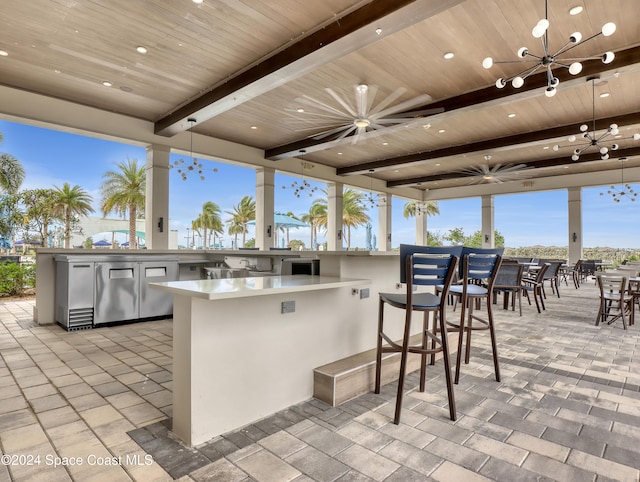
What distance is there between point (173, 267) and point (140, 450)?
12.5 feet

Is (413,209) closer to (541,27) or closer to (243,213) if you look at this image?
(243,213)

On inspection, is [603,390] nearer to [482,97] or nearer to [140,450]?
[140,450]

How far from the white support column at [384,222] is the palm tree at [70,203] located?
33.2 ft

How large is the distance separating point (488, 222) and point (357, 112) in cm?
918

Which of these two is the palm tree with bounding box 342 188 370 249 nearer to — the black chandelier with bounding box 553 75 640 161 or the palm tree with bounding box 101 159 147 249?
the palm tree with bounding box 101 159 147 249

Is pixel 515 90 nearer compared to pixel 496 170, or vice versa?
pixel 515 90

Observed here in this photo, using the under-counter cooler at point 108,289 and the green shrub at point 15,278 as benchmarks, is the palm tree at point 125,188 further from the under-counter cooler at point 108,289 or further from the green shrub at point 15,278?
the under-counter cooler at point 108,289

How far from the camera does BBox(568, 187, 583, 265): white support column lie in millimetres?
11211

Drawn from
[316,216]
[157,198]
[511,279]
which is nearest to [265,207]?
[157,198]

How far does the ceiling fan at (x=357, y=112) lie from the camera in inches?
204

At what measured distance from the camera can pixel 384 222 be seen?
12852 mm

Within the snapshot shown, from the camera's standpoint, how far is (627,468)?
1621mm

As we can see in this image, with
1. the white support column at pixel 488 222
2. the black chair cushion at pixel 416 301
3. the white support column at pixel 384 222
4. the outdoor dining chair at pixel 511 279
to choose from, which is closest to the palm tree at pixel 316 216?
the white support column at pixel 384 222

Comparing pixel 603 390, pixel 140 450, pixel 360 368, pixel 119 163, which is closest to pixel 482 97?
pixel 603 390
